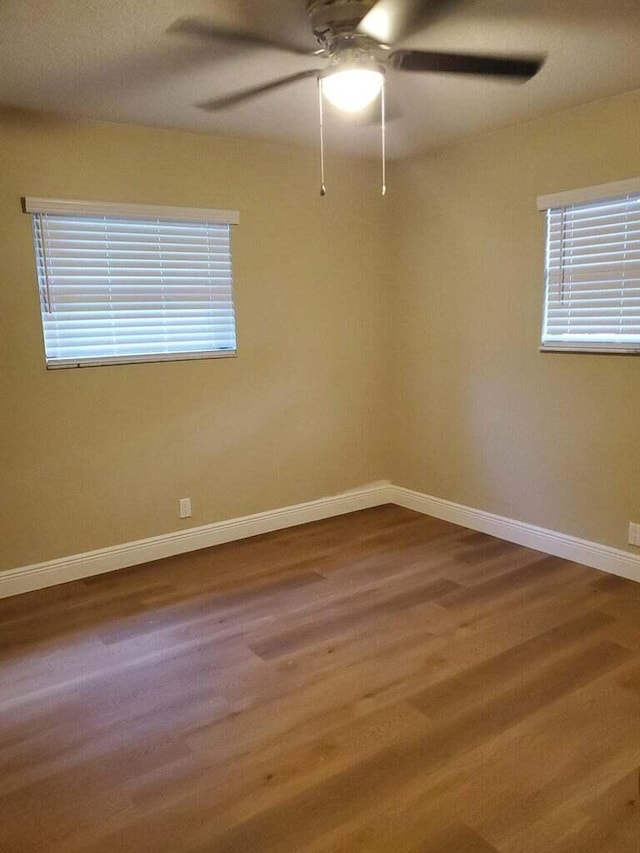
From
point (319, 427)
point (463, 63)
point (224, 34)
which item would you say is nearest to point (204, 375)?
point (319, 427)

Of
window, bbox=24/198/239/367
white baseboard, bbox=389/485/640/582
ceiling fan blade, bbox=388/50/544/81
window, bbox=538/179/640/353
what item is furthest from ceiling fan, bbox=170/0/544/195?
white baseboard, bbox=389/485/640/582

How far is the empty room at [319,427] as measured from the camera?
6.70 feet

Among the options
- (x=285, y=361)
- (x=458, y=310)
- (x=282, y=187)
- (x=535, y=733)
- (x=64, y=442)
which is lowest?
(x=535, y=733)

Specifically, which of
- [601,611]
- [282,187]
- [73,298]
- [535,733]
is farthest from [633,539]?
[73,298]

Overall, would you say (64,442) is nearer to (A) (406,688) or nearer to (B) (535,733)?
(A) (406,688)

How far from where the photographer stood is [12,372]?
3248 millimetres

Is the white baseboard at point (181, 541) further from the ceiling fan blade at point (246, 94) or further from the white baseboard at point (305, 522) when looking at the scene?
the ceiling fan blade at point (246, 94)

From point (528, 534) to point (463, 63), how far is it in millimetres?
2606

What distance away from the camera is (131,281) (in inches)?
139

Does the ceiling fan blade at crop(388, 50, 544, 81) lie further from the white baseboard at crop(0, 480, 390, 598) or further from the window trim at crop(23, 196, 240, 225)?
the white baseboard at crop(0, 480, 390, 598)

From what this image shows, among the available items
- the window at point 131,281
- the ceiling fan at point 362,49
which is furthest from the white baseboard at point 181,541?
the ceiling fan at point 362,49

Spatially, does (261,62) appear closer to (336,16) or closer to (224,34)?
(224,34)

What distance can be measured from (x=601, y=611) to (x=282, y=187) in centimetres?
302

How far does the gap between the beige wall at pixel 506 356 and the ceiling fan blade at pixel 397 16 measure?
144 cm
